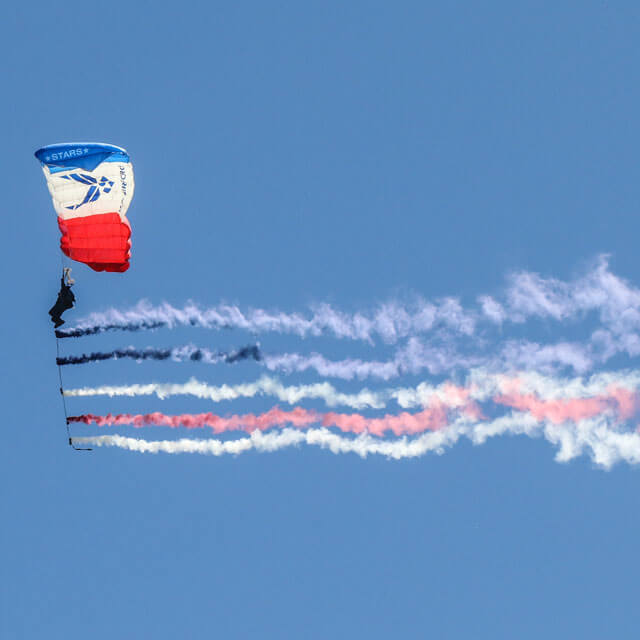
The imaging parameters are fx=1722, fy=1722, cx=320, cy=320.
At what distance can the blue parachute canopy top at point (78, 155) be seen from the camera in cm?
4306

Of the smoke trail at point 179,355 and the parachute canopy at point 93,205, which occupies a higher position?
the parachute canopy at point 93,205

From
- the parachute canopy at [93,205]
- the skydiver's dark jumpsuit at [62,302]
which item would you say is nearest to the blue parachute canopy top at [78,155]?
the parachute canopy at [93,205]

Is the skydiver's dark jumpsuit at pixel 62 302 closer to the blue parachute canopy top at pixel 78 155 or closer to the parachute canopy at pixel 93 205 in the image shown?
the parachute canopy at pixel 93 205

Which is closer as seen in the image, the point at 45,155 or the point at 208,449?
the point at 45,155

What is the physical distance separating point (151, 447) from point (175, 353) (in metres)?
2.68

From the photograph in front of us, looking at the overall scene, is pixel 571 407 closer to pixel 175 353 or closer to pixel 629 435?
pixel 629 435

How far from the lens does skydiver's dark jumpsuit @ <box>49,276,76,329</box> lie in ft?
141

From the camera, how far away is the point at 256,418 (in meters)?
45.8

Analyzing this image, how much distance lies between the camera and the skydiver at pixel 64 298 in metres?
42.8

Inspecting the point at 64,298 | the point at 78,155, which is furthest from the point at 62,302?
the point at 78,155

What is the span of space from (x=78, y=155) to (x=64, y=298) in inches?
142

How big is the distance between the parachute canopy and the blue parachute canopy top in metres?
0.03

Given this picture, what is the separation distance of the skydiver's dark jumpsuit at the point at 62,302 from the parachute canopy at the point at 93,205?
3.03 feet

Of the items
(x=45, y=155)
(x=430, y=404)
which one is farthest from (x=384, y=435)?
(x=45, y=155)
